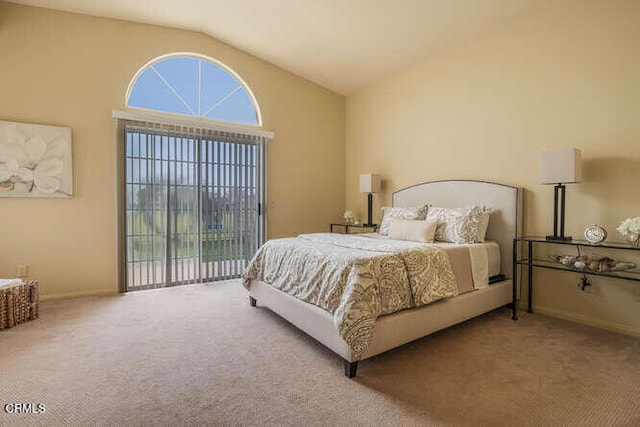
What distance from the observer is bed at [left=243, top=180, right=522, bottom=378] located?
1954 mm

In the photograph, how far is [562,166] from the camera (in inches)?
104

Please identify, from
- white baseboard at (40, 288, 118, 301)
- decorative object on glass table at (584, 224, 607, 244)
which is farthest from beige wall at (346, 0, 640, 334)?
white baseboard at (40, 288, 118, 301)

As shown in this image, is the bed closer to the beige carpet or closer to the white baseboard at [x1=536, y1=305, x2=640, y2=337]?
the beige carpet

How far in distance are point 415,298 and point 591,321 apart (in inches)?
72.4

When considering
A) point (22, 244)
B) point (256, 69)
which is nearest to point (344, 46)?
point (256, 69)

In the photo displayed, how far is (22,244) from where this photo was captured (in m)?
3.31

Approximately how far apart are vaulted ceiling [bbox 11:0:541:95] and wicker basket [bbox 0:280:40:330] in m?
2.93

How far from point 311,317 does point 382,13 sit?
311cm

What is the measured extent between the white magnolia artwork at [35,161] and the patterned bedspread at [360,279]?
105 inches

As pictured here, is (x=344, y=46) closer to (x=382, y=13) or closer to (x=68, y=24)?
(x=382, y=13)

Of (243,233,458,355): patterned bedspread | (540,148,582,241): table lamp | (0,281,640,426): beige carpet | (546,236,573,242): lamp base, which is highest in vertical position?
(540,148,582,241): table lamp

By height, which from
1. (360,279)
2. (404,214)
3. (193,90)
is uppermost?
(193,90)

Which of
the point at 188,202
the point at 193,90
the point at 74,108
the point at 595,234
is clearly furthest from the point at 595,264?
the point at 74,108

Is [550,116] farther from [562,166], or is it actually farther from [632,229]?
[632,229]
